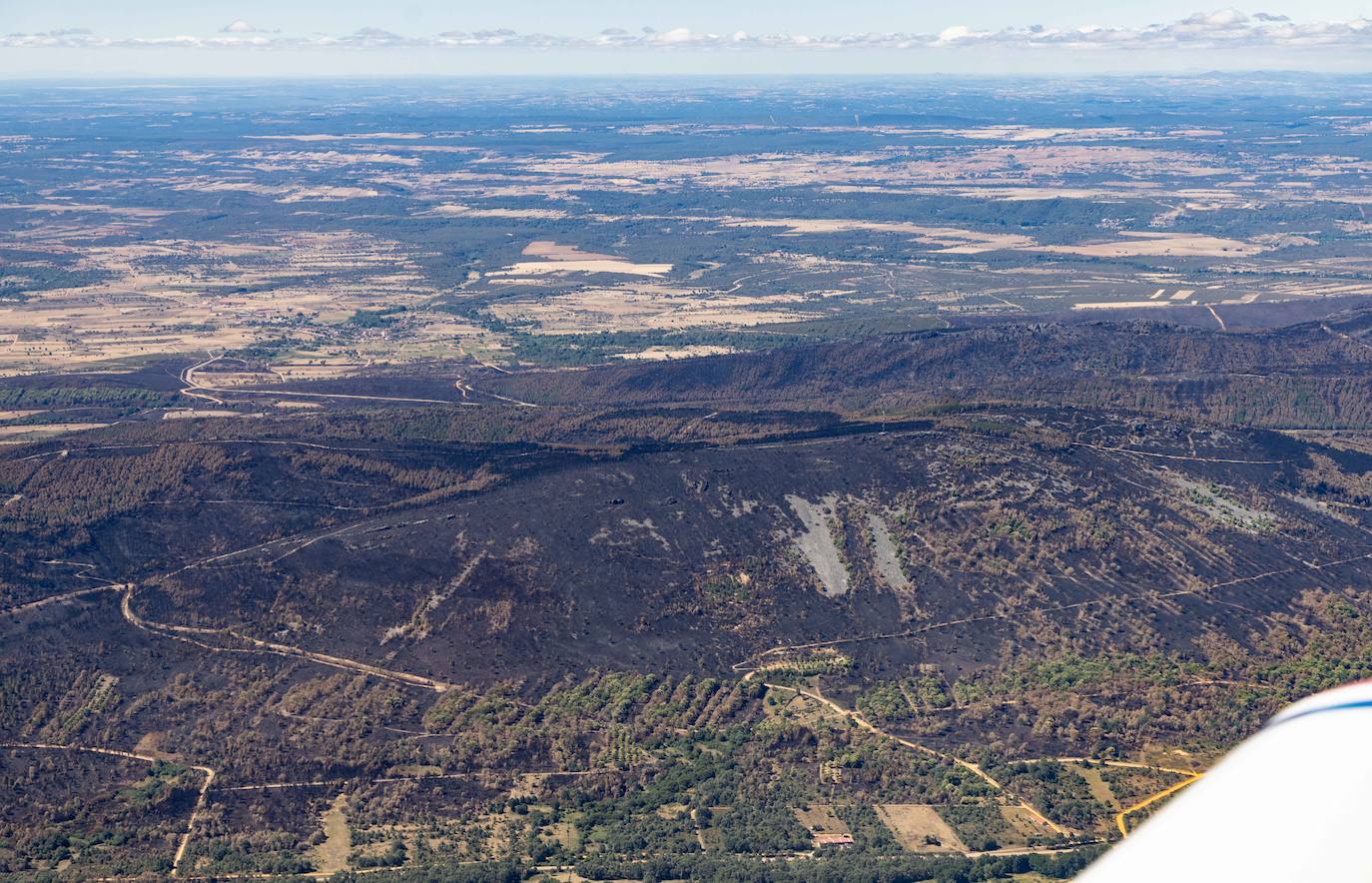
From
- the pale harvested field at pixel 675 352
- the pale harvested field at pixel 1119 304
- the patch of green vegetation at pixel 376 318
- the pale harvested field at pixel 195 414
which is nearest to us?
the pale harvested field at pixel 195 414

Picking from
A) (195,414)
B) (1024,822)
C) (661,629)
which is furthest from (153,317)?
(1024,822)

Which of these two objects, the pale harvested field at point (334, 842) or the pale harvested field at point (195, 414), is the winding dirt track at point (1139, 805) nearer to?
the pale harvested field at point (334, 842)

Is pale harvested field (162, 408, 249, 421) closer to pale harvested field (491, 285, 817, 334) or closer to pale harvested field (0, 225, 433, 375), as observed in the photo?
pale harvested field (0, 225, 433, 375)

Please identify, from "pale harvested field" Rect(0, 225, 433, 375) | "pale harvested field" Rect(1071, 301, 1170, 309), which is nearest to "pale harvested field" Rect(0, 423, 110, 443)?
"pale harvested field" Rect(0, 225, 433, 375)

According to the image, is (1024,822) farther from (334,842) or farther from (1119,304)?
(1119,304)

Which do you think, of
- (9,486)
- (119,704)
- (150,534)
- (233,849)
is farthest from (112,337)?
(233,849)

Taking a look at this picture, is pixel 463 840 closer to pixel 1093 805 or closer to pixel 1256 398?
pixel 1093 805

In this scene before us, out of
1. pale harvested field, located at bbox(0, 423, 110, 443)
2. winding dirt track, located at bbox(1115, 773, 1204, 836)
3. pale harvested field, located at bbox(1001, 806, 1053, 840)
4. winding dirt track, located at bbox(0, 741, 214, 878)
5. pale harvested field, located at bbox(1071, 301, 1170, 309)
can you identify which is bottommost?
pale harvested field, located at bbox(0, 423, 110, 443)

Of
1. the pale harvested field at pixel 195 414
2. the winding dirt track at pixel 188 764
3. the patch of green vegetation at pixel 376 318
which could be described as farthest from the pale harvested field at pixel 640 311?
the winding dirt track at pixel 188 764
